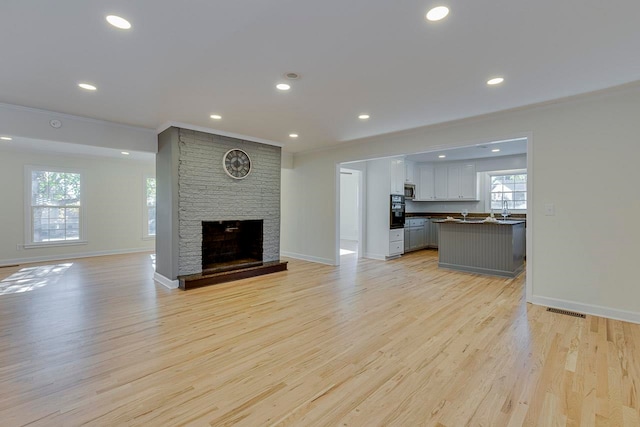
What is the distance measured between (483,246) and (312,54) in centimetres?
455

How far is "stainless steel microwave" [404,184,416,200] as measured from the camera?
313 inches

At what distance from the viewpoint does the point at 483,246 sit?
5281 millimetres

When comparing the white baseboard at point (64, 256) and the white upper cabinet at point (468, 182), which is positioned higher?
the white upper cabinet at point (468, 182)

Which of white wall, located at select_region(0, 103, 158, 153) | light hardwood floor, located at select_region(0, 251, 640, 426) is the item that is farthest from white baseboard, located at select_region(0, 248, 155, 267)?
white wall, located at select_region(0, 103, 158, 153)

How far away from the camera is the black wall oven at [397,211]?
680 centimetres

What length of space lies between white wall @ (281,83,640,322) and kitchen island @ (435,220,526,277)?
135cm

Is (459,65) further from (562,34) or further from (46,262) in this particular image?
(46,262)

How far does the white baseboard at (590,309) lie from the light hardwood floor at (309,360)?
0.42 feet

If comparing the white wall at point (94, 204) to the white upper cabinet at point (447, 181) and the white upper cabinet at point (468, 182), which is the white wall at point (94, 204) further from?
the white upper cabinet at point (468, 182)

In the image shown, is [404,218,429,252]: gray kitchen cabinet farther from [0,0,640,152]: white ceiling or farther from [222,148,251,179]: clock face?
[222,148,251,179]: clock face

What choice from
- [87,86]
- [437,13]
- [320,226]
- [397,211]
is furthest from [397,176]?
[87,86]

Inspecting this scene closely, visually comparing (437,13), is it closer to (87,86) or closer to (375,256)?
(87,86)

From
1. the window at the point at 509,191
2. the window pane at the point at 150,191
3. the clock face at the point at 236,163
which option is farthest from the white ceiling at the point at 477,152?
the window pane at the point at 150,191

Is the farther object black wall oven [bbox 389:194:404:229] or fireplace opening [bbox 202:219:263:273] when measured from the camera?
black wall oven [bbox 389:194:404:229]
